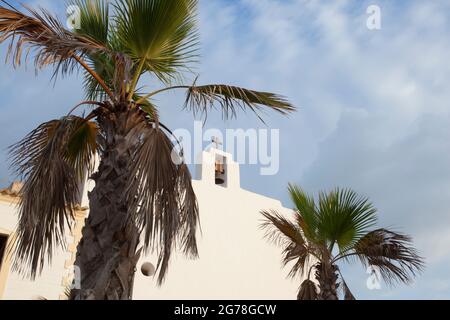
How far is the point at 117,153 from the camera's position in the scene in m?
4.44

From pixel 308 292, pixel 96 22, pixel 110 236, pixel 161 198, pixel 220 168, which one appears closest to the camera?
pixel 110 236

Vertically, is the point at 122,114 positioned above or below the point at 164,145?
above

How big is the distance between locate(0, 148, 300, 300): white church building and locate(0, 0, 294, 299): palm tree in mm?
8984

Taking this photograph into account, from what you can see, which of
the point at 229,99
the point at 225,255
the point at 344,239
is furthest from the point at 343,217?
the point at 225,255

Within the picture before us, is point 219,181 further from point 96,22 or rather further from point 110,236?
point 110,236

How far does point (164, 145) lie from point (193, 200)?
0.64 meters

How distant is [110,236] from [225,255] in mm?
13285

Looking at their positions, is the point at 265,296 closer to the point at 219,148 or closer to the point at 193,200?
the point at 219,148

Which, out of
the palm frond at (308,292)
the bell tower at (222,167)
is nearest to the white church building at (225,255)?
the bell tower at (222,167)

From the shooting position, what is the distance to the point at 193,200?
4652mm

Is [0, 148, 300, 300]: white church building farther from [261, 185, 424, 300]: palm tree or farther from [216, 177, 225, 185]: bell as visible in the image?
[261, 185, 424, 300]: palm tree

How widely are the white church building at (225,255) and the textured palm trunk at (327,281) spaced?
22.8 ft

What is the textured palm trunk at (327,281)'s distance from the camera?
7887 mm
